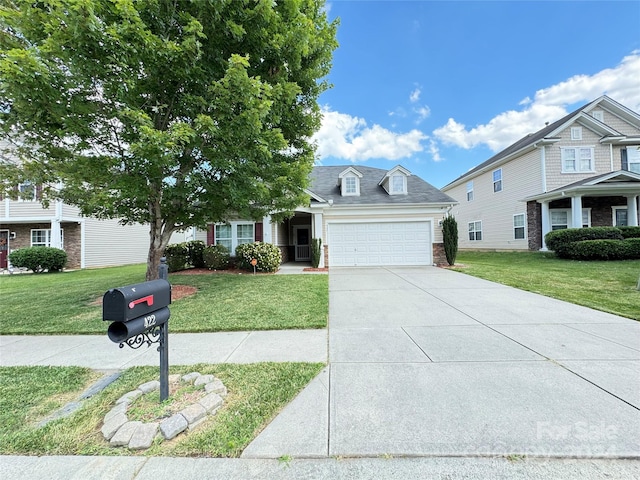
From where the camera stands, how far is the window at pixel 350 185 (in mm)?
14906

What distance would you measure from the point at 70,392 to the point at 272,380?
204 cm

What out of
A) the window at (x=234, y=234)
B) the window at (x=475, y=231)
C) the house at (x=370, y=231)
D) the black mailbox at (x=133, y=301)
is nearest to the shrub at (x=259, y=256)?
the house at (x=370, y=231)

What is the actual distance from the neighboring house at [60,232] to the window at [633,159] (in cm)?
2972

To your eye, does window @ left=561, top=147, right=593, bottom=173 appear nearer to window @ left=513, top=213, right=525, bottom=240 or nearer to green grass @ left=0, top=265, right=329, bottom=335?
window @ left=513, top=213, right=525, bottom=240

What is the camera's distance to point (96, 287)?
29.2 ft

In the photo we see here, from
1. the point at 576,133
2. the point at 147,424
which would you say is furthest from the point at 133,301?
the point at 576,133

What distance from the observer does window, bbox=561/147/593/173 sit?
1625cm

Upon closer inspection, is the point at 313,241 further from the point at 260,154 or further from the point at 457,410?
the point at 457,410

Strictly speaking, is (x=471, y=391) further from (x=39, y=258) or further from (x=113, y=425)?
(x=39, y=258)

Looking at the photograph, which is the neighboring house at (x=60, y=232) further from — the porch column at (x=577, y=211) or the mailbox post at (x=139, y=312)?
the porch column at (x=577, y=211)

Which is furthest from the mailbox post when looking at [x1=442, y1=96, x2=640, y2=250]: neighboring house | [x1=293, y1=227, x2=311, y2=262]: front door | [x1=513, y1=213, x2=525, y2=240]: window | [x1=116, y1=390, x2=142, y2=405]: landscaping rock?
[x1=513, y1=213, x2=525, y2=240]: window

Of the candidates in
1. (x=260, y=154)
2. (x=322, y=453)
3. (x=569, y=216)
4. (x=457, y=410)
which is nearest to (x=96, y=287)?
(x=260, y=154)

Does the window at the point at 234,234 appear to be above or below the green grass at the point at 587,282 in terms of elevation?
above

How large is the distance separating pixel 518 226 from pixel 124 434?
2138 cm
